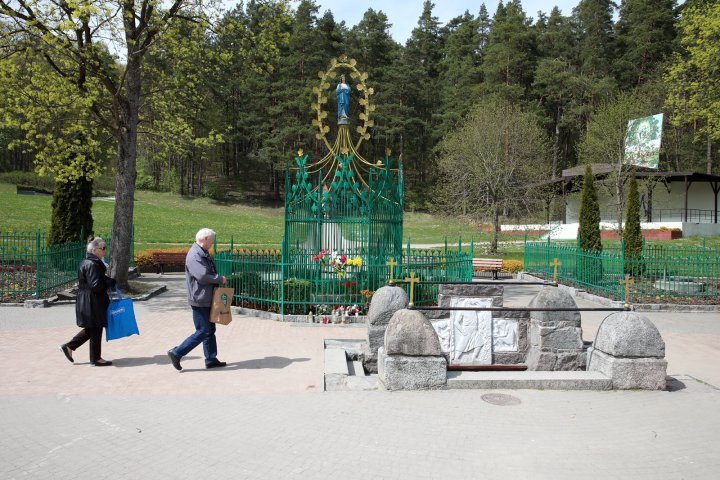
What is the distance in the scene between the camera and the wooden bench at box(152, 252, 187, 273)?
68.7 ft

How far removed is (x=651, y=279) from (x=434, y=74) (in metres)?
55.7

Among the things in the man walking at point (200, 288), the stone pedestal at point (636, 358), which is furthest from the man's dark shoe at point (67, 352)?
the stone pedestal at point (636, 358)

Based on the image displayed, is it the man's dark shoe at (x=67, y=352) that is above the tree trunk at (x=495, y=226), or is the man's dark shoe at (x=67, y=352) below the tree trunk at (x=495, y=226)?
below

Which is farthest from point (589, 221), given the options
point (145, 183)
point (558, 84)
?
point (145, 183)

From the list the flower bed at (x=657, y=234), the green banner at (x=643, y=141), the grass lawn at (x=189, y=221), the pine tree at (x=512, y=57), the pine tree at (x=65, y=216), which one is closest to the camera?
the pine tree at (x=65, y=216)

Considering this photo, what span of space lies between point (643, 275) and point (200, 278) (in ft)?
42.3

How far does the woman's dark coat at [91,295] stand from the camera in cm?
736

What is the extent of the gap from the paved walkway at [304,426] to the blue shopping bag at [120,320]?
46 cm

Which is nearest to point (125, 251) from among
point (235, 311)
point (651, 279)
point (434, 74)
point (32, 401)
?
point (235, 311)

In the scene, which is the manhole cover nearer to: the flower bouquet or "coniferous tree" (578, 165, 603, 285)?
the flower bouquet

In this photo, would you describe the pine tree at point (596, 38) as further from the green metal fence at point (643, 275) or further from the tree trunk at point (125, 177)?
the tree trunk at point (125, 177)

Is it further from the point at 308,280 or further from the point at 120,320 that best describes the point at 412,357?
the point at 308,280

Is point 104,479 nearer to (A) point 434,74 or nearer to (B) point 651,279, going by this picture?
(B) point 651,279

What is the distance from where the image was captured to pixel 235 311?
12180mm
